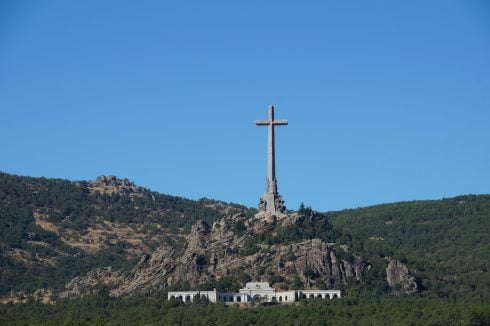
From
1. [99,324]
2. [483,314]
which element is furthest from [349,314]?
[99,324]

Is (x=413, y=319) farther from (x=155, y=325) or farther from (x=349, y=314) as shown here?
(x=155, y=325)

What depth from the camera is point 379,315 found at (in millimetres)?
198500

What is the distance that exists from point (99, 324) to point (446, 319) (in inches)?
1619

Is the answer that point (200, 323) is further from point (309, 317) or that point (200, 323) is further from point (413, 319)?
point (413, 319)

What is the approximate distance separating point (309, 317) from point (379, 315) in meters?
8.41

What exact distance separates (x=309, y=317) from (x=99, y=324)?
82.7ft

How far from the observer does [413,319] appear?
7648 inches

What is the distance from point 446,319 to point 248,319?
23.9 metres

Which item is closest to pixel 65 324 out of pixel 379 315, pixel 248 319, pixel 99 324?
pixel 99 324

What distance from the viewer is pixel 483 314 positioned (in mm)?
195375

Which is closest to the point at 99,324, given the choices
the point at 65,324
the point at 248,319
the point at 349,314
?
the point at 65,324

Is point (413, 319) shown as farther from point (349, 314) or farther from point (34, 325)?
point (34, 325)

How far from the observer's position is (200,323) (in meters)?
198

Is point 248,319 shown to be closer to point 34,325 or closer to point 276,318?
point 276,318
